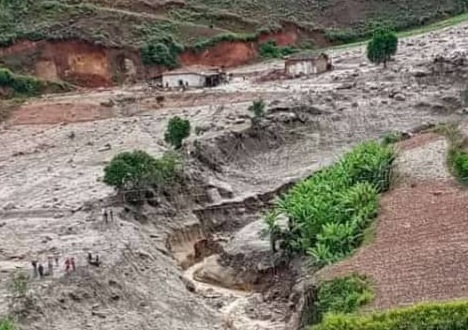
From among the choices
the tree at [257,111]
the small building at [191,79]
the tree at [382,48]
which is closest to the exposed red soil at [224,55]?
the small building at [191,79]

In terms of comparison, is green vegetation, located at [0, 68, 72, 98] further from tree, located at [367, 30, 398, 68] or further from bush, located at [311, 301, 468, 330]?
bush, located at [311, 301, 468, 330]

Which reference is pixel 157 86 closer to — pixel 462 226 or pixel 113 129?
pixel 113 129

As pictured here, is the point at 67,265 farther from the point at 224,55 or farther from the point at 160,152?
the point at 224,55

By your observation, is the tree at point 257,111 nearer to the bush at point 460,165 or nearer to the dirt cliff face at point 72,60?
the bush at point 460,165

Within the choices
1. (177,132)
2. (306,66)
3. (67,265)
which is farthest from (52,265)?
(306,66)

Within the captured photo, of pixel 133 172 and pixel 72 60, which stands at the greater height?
pixel 133 172

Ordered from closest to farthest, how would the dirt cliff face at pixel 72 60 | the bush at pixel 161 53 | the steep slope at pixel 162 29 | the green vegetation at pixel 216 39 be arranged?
the dirt cliff face at pixel 72 60, the steep slope at pixel 162 29, the bush at pixel 161 53, the green vegetation at pixel 216 39

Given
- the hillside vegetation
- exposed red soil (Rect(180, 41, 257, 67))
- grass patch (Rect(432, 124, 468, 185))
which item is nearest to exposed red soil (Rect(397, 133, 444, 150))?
grass patch (Rect(432, 124, 468, 185))

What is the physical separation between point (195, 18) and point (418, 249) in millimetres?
61927

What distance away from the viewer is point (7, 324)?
31.7 m

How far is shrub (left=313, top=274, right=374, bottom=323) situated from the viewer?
29359mm

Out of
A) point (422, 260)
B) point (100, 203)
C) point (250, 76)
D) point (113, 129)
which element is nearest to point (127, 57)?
point (250, 76)

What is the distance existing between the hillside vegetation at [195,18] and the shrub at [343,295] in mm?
55365

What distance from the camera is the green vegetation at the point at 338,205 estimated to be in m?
36.5
